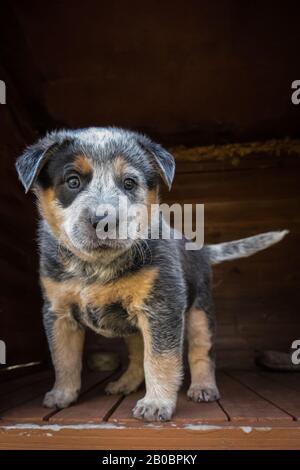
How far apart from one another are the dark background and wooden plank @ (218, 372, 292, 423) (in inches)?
47.9

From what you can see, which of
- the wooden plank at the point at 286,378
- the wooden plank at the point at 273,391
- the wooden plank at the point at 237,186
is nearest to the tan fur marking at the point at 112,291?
the wooden plank at the point at 273,391

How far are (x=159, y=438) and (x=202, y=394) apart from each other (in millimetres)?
685

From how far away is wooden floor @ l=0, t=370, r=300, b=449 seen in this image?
211 cm

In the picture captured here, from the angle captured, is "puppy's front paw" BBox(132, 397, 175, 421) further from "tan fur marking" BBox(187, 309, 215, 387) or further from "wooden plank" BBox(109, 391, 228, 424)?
"tan fur marking" BBox(187, 309, 215, 387)

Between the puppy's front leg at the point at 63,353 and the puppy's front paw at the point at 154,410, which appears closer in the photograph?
the puppy's front paw at the point at 154,410

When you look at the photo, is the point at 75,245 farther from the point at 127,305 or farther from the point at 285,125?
the point at 285,125

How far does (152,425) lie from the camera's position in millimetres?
2172

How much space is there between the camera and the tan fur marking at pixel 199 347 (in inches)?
115

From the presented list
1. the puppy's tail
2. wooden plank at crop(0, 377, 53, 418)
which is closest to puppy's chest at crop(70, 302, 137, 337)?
wooden plank at crop(0, 377, 53, 418)

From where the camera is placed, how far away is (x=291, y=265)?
430 centimetres

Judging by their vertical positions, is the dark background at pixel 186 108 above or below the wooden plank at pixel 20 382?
above

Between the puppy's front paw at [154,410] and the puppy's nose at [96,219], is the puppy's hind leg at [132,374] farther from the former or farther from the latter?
the puppy's nose at [96,219]

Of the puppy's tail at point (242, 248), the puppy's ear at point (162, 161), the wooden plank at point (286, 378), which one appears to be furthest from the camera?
the puppy's tail at point (242, 248)
